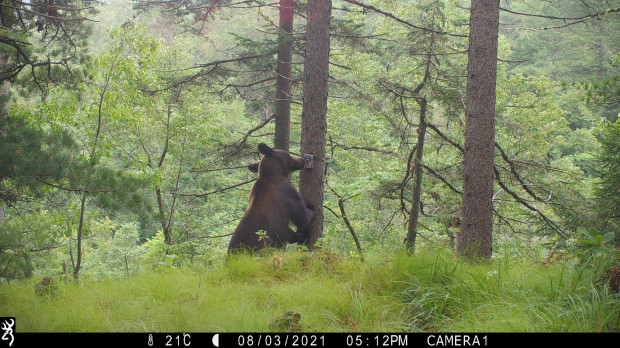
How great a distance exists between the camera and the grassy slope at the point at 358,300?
3.57 meters

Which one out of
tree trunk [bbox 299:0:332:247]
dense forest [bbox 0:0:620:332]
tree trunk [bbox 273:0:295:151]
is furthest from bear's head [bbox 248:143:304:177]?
tree trunk [bbox 273:0:295:151]

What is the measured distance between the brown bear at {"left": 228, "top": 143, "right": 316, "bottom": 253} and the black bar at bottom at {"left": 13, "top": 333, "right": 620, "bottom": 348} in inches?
123

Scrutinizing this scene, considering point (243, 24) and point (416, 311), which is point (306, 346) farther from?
point (243, 24)

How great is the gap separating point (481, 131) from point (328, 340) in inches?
157

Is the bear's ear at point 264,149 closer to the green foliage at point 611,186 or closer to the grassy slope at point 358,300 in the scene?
the grassy slope at point 358,300

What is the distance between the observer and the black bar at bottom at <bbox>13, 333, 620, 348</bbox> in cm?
323

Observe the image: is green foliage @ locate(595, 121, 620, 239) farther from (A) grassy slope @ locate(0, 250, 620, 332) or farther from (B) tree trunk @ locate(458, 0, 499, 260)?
(A) grassy slope @ locate(0, 250, 620, 332)

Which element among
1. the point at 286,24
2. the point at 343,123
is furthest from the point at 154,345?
the point at 343,123

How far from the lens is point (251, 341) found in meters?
3.38

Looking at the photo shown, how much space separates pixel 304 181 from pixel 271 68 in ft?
16.0

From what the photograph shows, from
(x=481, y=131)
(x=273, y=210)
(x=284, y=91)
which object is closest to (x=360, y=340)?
(x=481, y=131)

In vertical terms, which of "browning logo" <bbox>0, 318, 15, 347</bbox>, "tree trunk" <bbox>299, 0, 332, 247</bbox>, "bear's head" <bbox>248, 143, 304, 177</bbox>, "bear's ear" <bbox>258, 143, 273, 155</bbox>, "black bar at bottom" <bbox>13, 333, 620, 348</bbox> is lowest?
"browning logo" <bbox>0, 318, 15, 347</bbox>

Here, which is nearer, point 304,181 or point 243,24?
point 304,181

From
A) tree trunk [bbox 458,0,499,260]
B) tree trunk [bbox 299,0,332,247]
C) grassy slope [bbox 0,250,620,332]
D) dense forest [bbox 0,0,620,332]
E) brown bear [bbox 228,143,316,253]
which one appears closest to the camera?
grassy slope [bbox 0,250,620,332]
